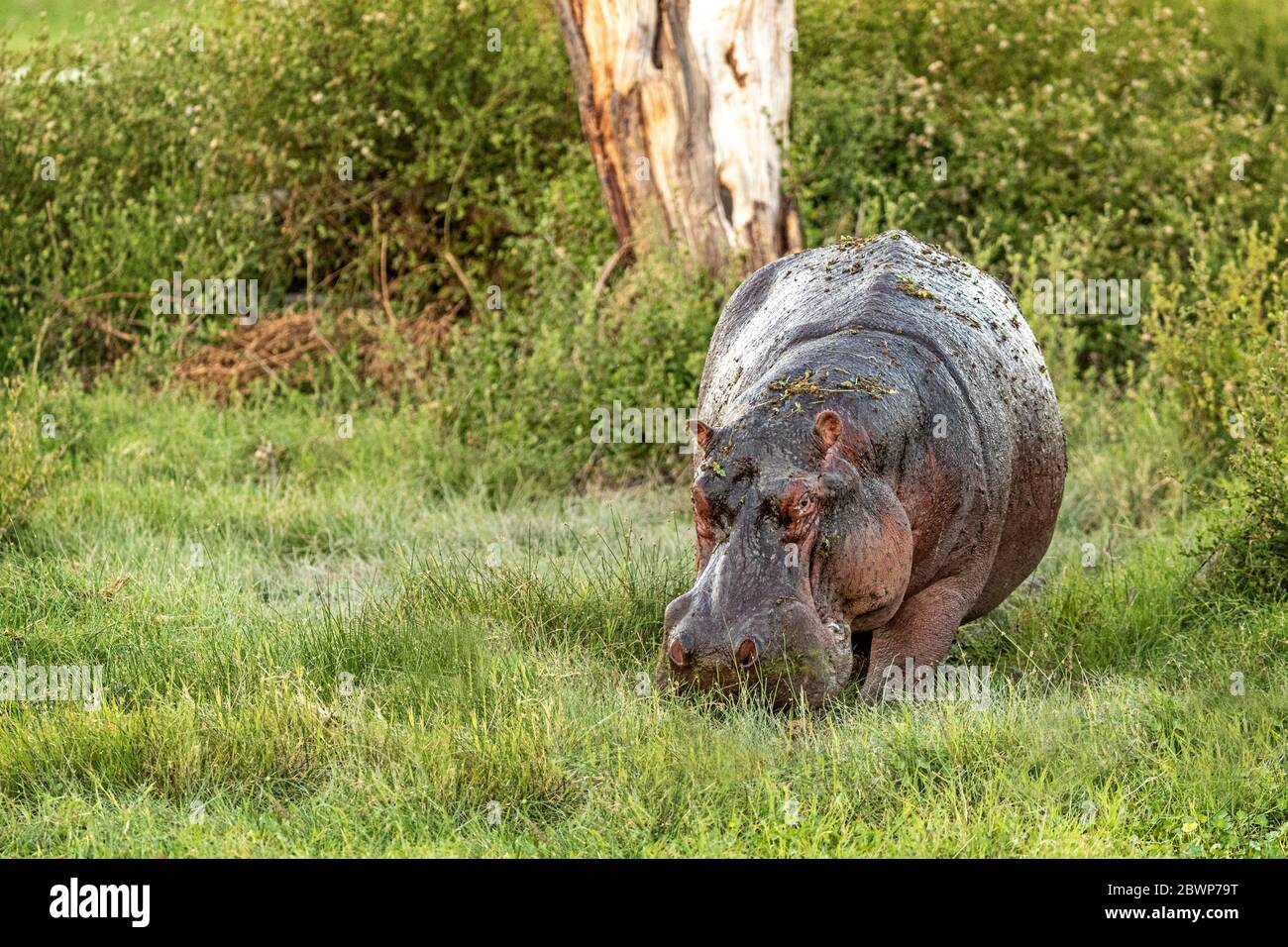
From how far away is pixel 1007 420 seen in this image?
5.86 metres

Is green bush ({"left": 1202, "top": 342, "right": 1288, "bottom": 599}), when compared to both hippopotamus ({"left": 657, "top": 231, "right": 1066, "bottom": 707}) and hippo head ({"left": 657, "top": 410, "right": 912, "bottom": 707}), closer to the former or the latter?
hippopotamus ({"left": 657, "top": 231, "right": 1066, "bottom": 707})

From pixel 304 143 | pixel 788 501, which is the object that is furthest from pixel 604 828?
pixel 304 143

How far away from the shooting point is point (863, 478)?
522 cm

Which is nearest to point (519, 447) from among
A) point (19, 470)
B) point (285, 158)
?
point (19, 470)

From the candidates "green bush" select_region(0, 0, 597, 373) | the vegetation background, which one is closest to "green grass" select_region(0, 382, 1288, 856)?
the vegetation background

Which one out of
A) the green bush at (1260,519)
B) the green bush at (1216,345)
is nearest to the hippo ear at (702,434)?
the green bush at (1260,519)

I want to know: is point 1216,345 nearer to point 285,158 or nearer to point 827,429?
point 827,429

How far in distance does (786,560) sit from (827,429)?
44 cm

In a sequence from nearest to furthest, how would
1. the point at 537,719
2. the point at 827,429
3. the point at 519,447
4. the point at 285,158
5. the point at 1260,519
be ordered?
the point at 827,429, the point at 537,719, the point at 1260,519, the point at 519,447, the point at 285,158

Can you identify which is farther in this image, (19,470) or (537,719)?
(19,470)

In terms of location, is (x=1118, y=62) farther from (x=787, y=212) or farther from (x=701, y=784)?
(x=701, y=784)

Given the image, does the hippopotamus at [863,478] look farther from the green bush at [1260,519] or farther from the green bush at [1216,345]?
the green bush at [1216,345]

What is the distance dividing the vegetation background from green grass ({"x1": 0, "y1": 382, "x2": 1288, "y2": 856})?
2cm

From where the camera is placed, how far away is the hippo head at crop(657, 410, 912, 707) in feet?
16.4
